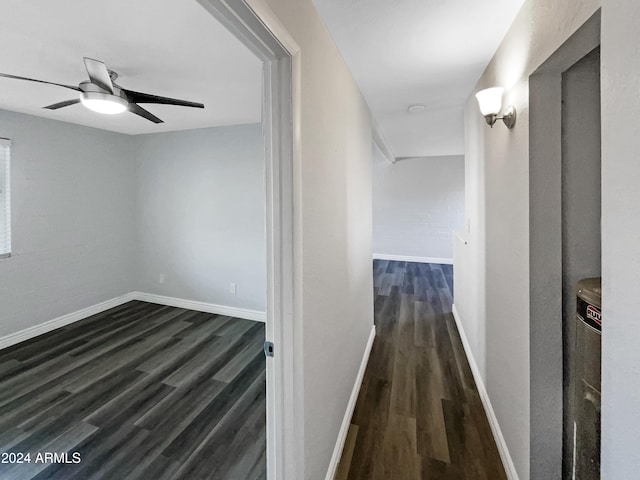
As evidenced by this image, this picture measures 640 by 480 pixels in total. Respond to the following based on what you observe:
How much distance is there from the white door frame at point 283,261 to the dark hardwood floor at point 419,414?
72 centimetres

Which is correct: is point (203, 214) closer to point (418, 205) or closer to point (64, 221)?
point (64, 221)

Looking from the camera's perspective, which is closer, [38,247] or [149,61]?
[149,61]

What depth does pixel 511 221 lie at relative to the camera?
57.7 inches

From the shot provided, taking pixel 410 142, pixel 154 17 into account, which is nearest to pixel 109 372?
pixel 154 17

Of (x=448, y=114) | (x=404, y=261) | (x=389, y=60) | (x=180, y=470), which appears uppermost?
(x=448, y=114)

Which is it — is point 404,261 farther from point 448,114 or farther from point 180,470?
point 180,470

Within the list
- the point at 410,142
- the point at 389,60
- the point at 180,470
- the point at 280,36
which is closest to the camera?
the point at 280,36

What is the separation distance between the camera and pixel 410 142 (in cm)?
456

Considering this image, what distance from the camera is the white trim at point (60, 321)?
2953 millimetres

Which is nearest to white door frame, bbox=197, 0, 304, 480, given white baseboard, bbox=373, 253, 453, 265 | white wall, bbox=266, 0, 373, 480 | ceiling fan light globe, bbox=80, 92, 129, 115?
white wall, bbox=266, 0, 373, 480

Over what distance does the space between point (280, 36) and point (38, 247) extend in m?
3.80

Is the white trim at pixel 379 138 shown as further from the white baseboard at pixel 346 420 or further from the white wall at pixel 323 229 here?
the white baseboard at pixel 346 420

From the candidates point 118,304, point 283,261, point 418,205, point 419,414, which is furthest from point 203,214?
point 418,205

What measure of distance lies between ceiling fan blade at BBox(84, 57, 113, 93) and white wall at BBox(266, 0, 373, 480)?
4.12 feet
